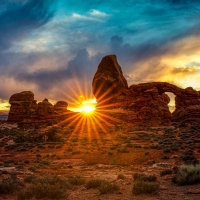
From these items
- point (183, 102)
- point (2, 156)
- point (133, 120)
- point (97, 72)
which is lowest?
point (2, 156)

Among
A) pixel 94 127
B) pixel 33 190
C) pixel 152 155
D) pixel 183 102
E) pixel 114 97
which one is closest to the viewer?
pixel 33 190

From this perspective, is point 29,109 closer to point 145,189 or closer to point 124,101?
point 124,101

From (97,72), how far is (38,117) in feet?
64.4

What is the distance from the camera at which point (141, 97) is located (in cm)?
5506

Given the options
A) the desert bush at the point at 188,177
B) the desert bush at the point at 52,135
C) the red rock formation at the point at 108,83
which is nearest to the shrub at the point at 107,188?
the desert bush at the point at 188,177

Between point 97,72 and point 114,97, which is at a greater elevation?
point 97,72

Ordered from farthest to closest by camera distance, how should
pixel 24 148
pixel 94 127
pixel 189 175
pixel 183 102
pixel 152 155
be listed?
pixel 183 102, pixel 94 127, pixel 24 148, pixel 152 155, pixel 189 175

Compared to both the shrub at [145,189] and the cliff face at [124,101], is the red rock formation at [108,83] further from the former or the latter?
the shrub at [145,189]

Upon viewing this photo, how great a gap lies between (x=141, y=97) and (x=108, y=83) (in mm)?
11048

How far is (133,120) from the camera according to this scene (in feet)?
171

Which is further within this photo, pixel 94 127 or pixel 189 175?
pixel 94 127

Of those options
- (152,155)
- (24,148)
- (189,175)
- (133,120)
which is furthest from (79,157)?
(133,120)

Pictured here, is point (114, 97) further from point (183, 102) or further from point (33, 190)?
point (33, 190)

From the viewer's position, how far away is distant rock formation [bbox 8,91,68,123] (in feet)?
208
